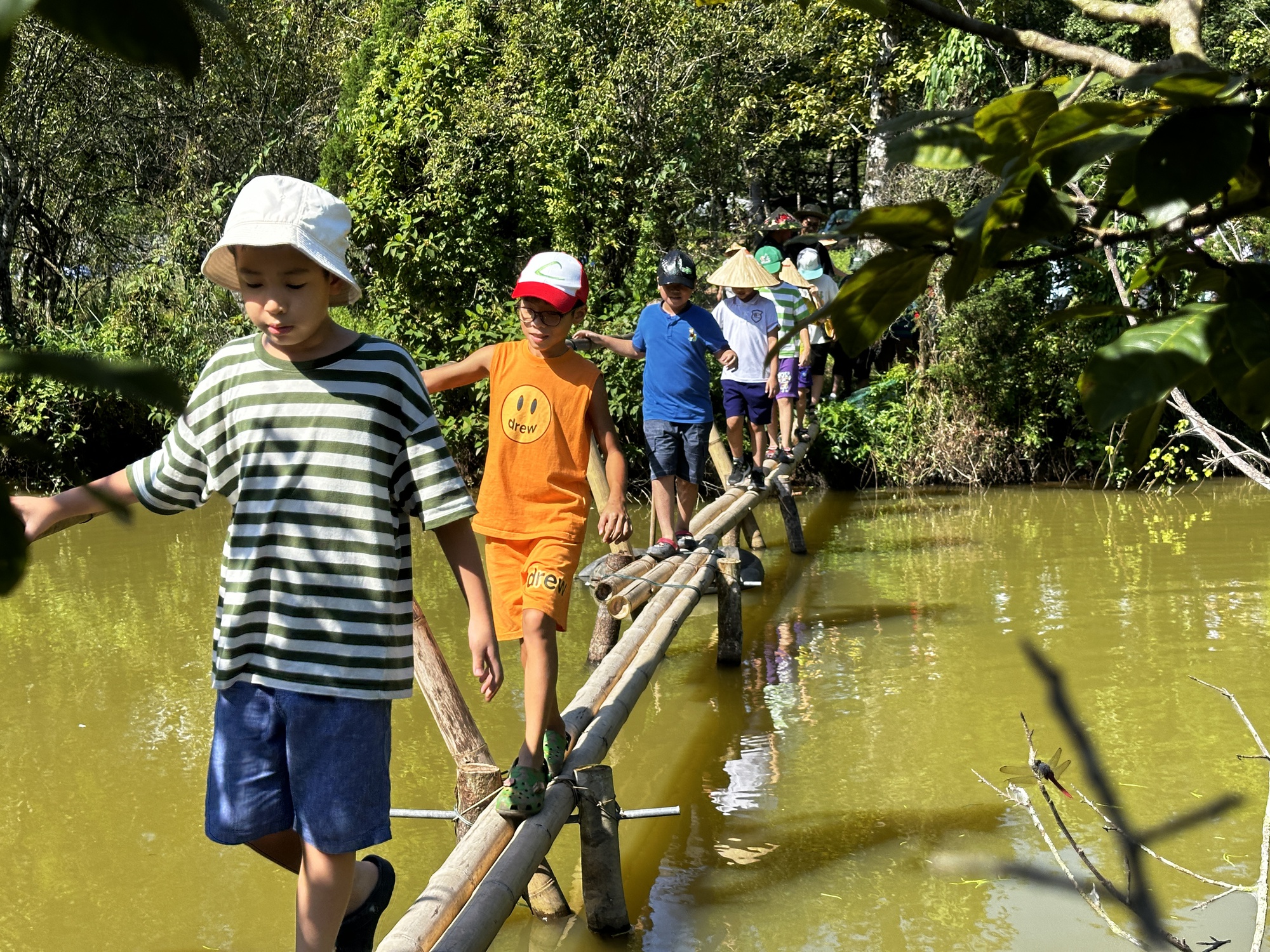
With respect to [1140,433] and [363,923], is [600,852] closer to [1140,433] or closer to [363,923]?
[363,923]

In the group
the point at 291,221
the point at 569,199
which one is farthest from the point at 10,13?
the point at 569,199

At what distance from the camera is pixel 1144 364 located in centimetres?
78

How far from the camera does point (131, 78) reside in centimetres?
1568

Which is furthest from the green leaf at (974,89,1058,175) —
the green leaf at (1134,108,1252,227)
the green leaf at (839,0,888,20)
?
the green leaf at (839,0,888,20)

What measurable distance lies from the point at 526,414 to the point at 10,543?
3730 mm

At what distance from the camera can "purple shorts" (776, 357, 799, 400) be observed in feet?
33.0

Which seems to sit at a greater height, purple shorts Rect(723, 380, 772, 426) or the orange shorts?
purple shorts Rect(723, 380, 772, 426)

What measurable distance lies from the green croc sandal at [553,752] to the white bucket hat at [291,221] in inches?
68.8

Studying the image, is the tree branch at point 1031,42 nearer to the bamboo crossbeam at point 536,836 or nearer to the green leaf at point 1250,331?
the green leaf at point 1250,331

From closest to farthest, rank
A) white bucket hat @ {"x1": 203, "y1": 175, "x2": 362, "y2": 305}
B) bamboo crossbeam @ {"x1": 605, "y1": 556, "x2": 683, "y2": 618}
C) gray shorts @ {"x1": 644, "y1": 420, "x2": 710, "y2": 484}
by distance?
1. white bucket hat @ {"x1": 203, "y1": 175, "x2": 362, "y2": 305}
2. bamboo crossbeam @ {"x1": 605, "y1": 556, "x2": 683, "y2": 618}
3. gray shorts @ {"x1": 644, "y1": 420, "x2": 710, "y2": 484}

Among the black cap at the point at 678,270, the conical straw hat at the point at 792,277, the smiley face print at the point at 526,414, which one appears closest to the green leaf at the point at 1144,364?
the smiley face print at the point at 526,414

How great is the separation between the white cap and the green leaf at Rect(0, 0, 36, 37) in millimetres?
10126

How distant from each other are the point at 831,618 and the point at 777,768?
2.93 m

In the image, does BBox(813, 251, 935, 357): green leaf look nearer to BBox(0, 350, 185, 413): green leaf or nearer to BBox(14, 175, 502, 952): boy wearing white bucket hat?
BBox(0, 350, 185, 413): green leaf
